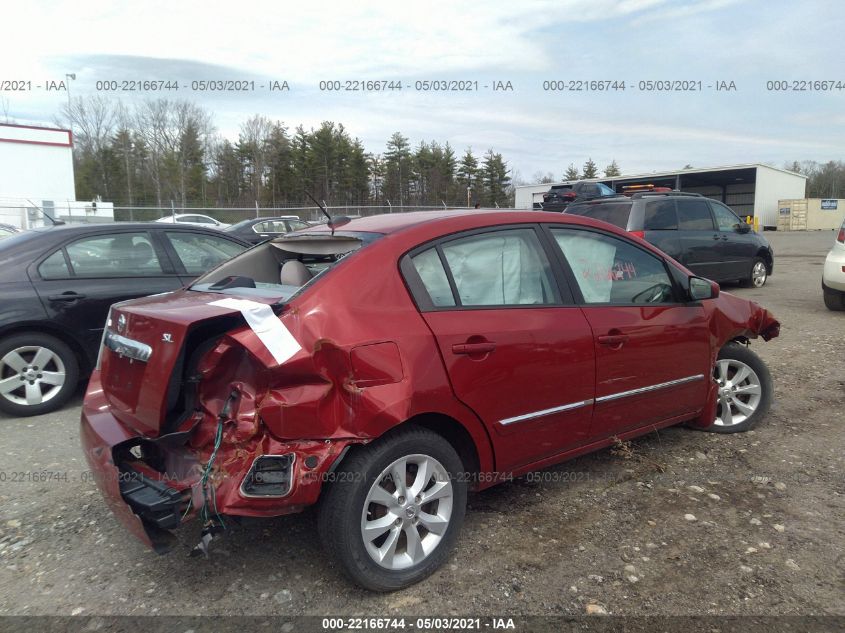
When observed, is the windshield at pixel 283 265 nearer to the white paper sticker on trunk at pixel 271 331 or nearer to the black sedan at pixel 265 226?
the white paper sticker on trunk at pixel 271 331

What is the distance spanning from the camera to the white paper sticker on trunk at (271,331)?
241cm

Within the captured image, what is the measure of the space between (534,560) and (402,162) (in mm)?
46197

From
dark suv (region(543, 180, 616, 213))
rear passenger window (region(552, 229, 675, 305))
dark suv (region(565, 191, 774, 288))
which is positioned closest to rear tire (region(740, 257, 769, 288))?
dark suv (region(565, 191, 774, 288))

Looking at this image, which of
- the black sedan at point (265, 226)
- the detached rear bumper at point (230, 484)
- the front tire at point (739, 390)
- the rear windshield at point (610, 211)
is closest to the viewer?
the detached rear bumper at point (230, 484)

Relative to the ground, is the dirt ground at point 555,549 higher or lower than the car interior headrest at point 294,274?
lower

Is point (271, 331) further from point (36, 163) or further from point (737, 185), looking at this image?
point (737, 185)

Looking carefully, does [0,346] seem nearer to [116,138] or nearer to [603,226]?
[603,226]

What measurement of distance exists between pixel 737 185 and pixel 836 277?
46.3 m

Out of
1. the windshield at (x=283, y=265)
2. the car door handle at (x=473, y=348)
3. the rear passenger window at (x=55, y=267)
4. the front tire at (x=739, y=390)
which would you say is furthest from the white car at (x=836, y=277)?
the rear passenger window at (x=55, y=267)

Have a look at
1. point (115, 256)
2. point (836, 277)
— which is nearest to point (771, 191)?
point (836, 277)

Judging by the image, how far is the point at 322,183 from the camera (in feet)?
142

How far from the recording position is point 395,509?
8.59ft

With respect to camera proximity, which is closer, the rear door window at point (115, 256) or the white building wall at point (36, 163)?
the rear door window at point (115, 256)

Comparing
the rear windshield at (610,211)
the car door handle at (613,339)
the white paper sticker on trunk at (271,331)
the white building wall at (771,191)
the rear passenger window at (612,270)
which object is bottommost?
the car door handle at (613,339)
